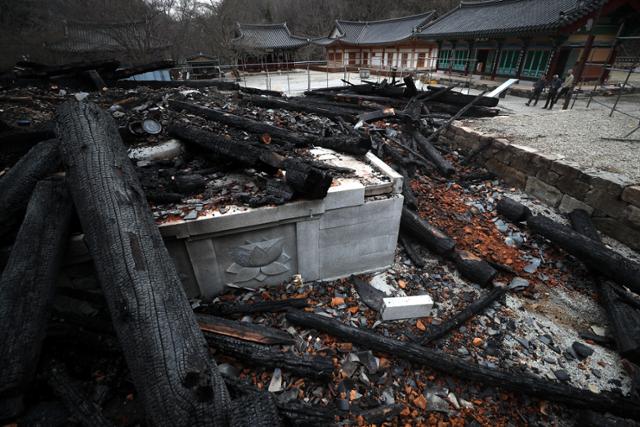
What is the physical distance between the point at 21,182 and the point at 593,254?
298 inches

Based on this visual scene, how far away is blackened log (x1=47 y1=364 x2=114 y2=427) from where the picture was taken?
86.0 inches

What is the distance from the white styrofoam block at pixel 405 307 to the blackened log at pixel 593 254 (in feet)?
8.76

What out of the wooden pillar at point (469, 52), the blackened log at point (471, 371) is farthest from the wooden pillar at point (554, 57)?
the blackened log at point (471, 371)

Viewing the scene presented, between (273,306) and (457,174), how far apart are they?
20.0ft

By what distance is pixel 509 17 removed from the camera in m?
16.6

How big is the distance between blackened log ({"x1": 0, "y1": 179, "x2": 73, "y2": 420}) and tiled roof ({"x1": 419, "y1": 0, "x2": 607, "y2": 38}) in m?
18.8

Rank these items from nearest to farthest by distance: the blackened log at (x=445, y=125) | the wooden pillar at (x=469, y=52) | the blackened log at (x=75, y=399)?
1. the blackened log at (x=75, y=399)
2. the blackened log at (x=445, y=125)
3. the wooden pillar at (x=469, y=52)

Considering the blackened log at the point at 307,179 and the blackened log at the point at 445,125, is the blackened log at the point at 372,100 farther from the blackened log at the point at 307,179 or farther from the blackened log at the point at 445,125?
the blackened log at the point at 307,179

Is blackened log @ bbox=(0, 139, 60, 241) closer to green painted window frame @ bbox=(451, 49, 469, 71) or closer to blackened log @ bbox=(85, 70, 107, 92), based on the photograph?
blackened log @ bbox=(85, 70, 107, 92)

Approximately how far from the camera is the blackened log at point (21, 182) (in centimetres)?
298

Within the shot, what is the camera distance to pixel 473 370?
2.99 m

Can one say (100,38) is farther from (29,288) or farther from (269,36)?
(29,288)

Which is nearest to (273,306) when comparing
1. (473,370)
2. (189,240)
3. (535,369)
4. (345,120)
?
(189,240)

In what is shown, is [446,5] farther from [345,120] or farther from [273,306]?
[273,306]
